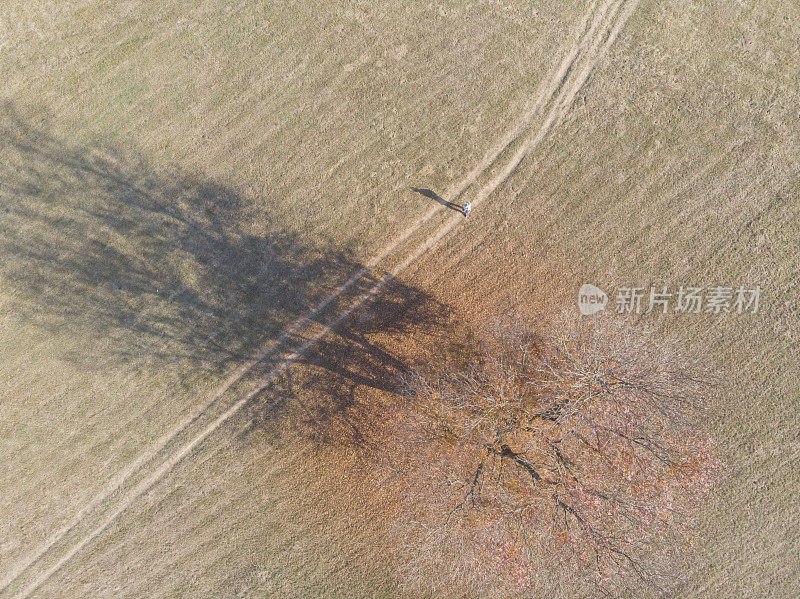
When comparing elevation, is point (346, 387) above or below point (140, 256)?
below

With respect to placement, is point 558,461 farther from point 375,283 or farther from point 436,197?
→ point 436,197

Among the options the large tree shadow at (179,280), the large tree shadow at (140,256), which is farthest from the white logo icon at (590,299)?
the large tree shadow at (140,256)

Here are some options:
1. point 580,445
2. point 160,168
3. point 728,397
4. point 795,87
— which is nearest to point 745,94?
point 795,87

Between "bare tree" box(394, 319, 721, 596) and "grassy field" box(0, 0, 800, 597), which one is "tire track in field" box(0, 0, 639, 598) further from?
"bare tree" box(394, 319, 721, 596)

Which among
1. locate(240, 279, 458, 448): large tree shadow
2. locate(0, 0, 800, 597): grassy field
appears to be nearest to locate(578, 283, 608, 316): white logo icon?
locate(0, 0, 800, 597): grassy field

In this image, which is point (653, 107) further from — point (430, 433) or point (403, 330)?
point (430, 433)

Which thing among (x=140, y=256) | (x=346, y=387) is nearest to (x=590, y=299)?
(x=346, y=387)
